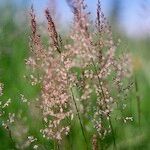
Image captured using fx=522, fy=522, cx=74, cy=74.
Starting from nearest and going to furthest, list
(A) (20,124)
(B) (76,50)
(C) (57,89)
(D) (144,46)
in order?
(C) (57,89) → (B) (76,50) → (A) (20,124) → (D) (144,46)

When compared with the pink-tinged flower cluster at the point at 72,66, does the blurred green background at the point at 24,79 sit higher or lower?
higher

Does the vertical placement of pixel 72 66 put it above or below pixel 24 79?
below

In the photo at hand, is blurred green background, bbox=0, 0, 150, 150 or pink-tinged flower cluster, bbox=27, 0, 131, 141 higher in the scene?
blurred green background, bbox=0, 0, 150, 150

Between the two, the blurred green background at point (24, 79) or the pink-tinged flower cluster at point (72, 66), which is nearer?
the pink-tinged flower cluster at point (72, 66)

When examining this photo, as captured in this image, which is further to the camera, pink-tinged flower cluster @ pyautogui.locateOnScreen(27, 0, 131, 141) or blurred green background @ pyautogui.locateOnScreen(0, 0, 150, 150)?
blurred green background @ pyautogui.locateOnScreen(0, 0, 150, 150)

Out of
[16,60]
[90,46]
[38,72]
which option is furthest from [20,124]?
[16,60]

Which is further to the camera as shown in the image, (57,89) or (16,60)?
(16,60)

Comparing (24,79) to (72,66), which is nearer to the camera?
(72,66)

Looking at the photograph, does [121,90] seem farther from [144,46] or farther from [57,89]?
[144,46]
